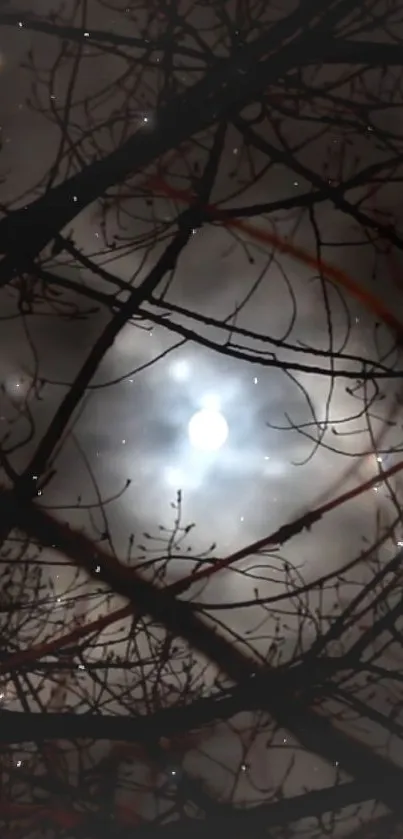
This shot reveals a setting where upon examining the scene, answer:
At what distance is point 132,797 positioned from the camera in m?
0.53

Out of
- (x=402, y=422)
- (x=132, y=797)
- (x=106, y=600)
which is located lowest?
(x=132, y=797)

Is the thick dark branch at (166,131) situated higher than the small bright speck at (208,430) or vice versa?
the thick dark branch at (166,131)

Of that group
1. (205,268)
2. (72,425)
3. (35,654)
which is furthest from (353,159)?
(35,654)

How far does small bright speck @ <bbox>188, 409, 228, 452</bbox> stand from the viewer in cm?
55

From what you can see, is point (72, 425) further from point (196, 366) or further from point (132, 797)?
point (132, 797)

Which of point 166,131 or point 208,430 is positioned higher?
point 166,131

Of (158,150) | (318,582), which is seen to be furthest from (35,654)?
(158,150)

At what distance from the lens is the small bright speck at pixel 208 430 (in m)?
0.55

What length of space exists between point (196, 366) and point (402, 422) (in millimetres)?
145

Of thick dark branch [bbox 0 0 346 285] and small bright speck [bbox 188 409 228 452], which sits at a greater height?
thick dark branch [bbox 0 0 346 285]

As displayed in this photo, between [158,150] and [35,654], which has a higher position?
[158,150]

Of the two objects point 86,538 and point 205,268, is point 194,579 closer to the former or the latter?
point 86,538

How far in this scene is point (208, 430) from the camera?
0.56 m

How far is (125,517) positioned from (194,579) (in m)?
0.06
